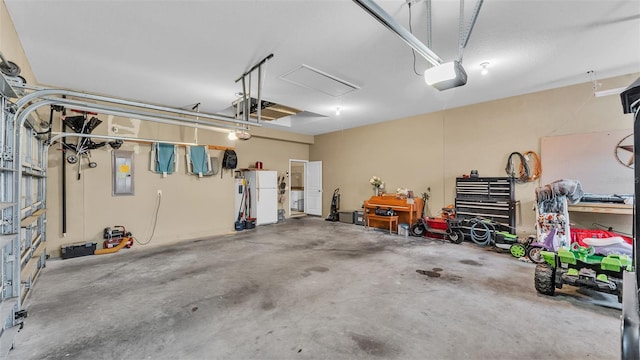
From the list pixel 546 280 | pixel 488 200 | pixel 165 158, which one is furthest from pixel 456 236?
pixel 165 158

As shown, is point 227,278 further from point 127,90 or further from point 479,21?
point 479,21

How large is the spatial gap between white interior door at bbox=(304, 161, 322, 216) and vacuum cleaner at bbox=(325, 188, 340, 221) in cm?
79

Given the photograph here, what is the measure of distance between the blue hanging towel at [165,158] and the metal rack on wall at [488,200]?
21.1 feet

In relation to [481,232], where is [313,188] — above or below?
above

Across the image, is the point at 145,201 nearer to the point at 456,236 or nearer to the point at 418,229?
the point at 418,229

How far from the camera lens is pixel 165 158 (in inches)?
216

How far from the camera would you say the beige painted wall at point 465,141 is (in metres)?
Answer: 4.29

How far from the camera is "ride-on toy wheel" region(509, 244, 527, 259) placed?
4.19m

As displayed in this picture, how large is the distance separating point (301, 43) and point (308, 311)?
3.03m

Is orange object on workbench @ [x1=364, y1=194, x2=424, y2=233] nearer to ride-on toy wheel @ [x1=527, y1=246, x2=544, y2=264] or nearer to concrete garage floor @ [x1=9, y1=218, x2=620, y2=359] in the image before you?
concrete garage floor @ [x1=9, y1=218, x2=620, y2=359]

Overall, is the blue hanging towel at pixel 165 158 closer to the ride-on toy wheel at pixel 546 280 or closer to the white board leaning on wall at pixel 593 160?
the ride-on toy wheel at pixel 546 280

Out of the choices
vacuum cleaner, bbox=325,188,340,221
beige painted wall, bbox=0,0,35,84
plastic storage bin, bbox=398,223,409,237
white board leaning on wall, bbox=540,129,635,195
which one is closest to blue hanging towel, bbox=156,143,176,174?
beige painted wall, bbox=0,0,35,84

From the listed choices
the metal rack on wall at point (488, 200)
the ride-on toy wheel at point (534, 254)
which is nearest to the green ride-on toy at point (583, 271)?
the ride-on toy wheel at point (534, 254)

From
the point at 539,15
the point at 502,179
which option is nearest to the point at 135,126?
the point at 539,15
